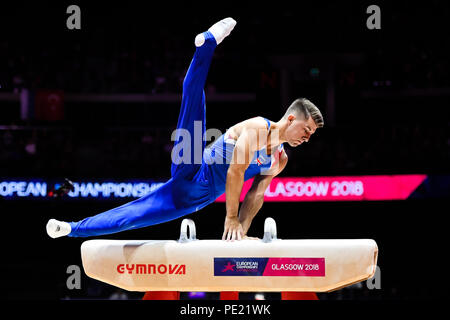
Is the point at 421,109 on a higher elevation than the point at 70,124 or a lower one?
higher

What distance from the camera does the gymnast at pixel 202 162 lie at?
351 centimetres

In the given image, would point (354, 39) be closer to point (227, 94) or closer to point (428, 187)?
point (227, 94)

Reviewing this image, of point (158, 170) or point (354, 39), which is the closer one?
point (158, 170)

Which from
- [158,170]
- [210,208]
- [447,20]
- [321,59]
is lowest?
[210,208]

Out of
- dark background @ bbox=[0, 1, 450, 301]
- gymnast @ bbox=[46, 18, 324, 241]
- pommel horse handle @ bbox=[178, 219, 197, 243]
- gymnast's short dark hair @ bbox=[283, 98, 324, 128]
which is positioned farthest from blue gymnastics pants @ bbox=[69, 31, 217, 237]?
dark background @ bbox=[0, 1, 450, 301]

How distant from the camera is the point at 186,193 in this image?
3668 mm

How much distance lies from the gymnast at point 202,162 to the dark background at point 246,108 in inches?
202

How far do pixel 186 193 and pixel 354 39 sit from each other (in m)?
9.24

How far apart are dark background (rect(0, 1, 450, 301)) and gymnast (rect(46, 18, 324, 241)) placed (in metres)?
5.14

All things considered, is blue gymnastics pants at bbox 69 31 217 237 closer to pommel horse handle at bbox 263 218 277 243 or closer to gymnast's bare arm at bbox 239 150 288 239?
gymnast's bare arm at bbox 239 150 288 239

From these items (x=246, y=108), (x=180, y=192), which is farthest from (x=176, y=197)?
(x=246, y=108)

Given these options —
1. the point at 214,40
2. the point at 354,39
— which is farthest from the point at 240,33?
the point at 214,40

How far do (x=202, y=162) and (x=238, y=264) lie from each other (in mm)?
841

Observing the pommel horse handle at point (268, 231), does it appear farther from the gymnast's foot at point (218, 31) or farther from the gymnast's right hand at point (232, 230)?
the gymnast's foot at point (218, 31)
